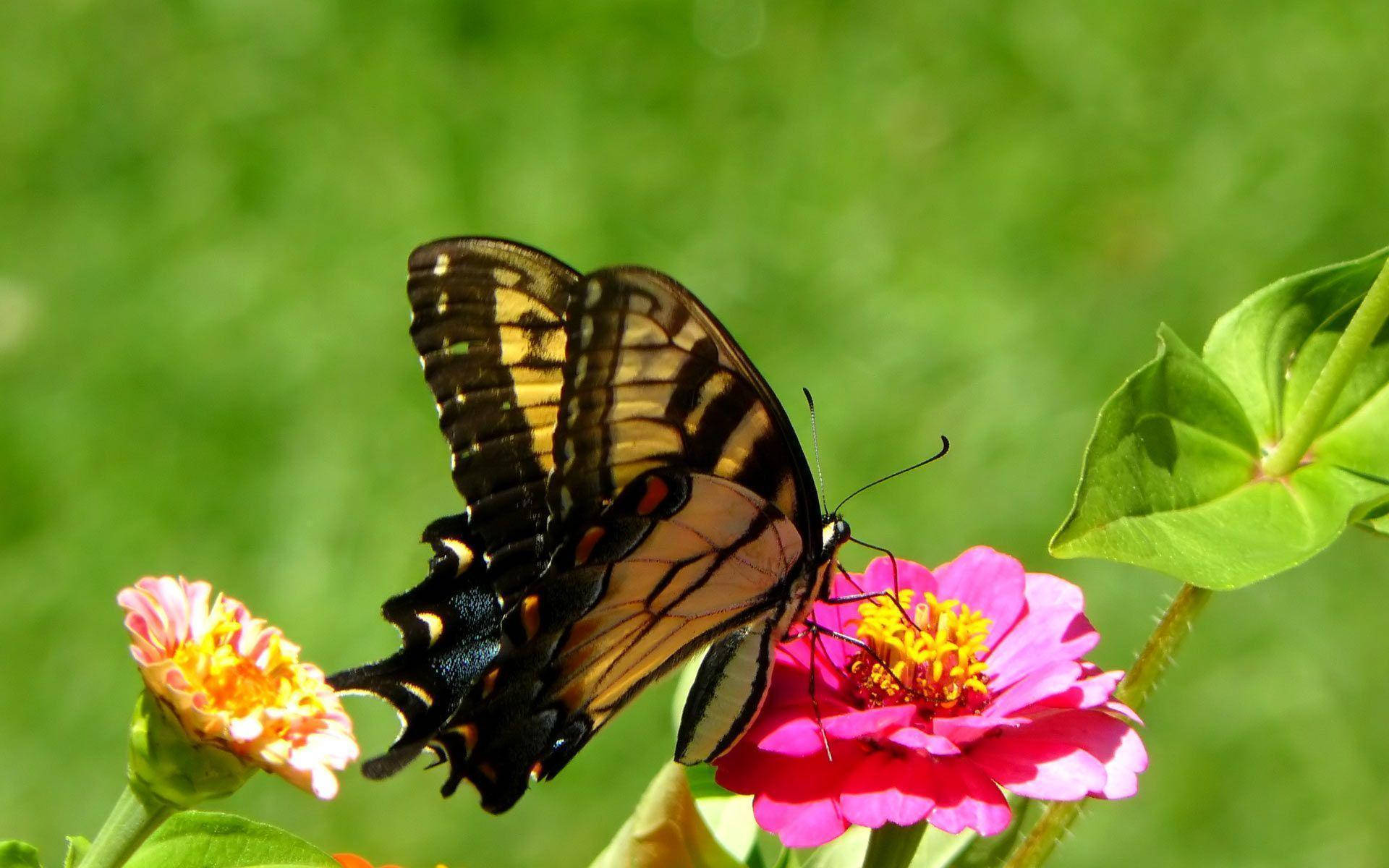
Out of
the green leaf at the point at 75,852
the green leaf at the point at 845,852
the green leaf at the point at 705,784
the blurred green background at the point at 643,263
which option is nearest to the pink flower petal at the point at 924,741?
the green leaf at the point at 845,852

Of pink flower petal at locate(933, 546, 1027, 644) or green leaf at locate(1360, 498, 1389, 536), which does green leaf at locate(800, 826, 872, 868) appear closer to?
pink flower petal at locate(933, 546, 1027, 644)

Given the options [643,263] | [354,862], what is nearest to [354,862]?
[354,862]

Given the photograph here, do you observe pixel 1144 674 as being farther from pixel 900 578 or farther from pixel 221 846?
pixel 221 846

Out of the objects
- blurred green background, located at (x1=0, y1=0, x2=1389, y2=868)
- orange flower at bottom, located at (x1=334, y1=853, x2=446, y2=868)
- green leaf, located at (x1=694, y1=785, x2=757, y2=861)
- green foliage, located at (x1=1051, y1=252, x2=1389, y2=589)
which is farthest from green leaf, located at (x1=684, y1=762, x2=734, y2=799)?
blurred green background, located at (x1=0, y1=0, x2=1389, y2=868)

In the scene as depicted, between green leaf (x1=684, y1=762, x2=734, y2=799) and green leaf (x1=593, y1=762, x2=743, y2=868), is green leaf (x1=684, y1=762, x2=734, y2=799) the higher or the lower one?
the higher one

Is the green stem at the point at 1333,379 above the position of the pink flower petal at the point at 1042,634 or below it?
above

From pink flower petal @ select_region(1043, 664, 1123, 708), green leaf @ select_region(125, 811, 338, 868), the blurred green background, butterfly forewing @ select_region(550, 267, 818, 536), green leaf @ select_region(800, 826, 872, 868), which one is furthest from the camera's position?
the blurred green background

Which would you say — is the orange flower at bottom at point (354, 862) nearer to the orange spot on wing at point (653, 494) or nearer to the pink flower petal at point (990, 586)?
the orange spot on wing at point (653, 494)
